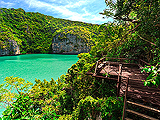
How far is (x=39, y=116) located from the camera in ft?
18.5

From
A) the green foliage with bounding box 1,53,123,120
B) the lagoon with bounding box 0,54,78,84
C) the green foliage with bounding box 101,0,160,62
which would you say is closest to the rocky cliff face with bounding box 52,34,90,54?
the lagoon with bounding box 0,54,78,84

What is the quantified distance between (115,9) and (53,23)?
397ft


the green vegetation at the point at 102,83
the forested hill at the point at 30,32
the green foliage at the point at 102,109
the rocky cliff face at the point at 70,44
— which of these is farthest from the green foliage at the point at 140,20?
the forested hill at the point at 30,32

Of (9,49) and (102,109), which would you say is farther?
(9,49)

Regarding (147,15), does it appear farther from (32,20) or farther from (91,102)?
(32,20)

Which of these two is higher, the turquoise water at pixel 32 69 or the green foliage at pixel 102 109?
the green foliage at pixel 102 109

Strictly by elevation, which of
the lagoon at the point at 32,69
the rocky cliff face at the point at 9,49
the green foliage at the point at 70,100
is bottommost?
the lagoon at the point at 32,69

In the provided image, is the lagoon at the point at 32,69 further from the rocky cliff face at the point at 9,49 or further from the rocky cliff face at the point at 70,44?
the rocky cliff face at the point at 70,44

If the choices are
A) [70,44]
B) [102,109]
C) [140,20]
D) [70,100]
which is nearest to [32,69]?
[70,100]

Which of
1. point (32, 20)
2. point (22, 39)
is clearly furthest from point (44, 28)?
point (22, 39)

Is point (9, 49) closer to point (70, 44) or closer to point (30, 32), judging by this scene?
point (30, 32)

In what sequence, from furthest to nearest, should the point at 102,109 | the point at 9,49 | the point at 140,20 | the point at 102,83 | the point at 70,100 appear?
the point at 9,49 → the point at 70,100 → the point at 102,83 → the point at 140,20 → the point at 102,109

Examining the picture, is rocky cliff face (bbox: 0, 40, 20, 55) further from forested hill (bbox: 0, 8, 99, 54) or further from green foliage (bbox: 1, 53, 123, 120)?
green foliage (bbox: 1, 53, 123, 120)

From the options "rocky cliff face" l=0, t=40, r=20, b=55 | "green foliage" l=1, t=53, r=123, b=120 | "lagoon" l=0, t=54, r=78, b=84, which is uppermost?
"rocky cliff face" l=0, t=40, r=20, b=55
